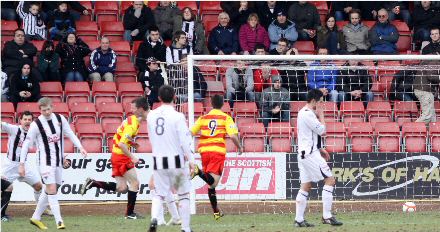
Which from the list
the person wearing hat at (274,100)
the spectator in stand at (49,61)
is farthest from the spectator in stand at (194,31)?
the spectator in stand at (49,61)

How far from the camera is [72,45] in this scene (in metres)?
23.5

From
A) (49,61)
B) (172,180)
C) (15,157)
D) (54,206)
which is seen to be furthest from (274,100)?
(172,180)

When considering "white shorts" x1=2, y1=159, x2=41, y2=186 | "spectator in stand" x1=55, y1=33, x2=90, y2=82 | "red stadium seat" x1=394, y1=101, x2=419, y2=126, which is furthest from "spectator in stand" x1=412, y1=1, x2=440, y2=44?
"white shorts" x1=2, y1=159, x2=41, y2=186

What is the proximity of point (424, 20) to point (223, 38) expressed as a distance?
4.61 m

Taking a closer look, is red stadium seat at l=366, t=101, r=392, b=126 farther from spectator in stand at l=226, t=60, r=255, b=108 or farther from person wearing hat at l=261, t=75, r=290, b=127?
spectator in stand at l=226, t=60, r=255, b=108

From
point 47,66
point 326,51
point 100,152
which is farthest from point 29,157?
point 326,51

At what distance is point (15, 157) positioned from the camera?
61.2ft

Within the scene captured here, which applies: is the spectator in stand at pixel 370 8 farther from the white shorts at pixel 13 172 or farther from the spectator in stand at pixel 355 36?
the white shorts at pixel 13 172

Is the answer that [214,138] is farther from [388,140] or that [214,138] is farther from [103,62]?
[103,62]

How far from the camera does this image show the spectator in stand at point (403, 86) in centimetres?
2255

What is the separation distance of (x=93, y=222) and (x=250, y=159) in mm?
4334

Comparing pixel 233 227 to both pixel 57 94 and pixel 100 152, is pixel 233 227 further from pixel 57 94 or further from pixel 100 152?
pixel 57 94

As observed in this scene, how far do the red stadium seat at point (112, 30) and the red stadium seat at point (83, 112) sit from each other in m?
2.85

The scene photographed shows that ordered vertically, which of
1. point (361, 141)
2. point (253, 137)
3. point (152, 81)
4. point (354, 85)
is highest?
point (152, 81)
